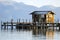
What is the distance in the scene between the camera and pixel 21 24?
294 ft

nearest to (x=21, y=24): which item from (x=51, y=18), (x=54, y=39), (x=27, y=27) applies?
(x=27, y=27)

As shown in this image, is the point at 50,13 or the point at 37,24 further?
the point at 50,13

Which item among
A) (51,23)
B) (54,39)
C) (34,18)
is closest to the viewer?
(54,39)

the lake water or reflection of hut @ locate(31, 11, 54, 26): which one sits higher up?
reflection of hut @ locate(31, 11, 54, 26)

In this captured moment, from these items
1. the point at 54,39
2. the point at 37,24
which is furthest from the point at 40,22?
the point at 54,39

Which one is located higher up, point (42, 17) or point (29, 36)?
point (42, 17)

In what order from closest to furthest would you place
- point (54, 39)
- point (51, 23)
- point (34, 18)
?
point (54, 39) → point (51, 23) → point (34, 18)

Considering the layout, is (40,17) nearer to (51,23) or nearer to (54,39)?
(51,23)

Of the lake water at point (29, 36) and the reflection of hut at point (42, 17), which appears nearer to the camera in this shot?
the lake water at point (29, 36)

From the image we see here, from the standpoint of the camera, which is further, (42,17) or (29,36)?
(42,17)

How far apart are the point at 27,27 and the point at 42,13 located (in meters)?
5.82

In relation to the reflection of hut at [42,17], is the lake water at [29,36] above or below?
below

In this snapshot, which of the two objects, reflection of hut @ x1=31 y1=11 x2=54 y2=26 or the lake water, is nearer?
the lake water

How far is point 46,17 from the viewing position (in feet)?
293
